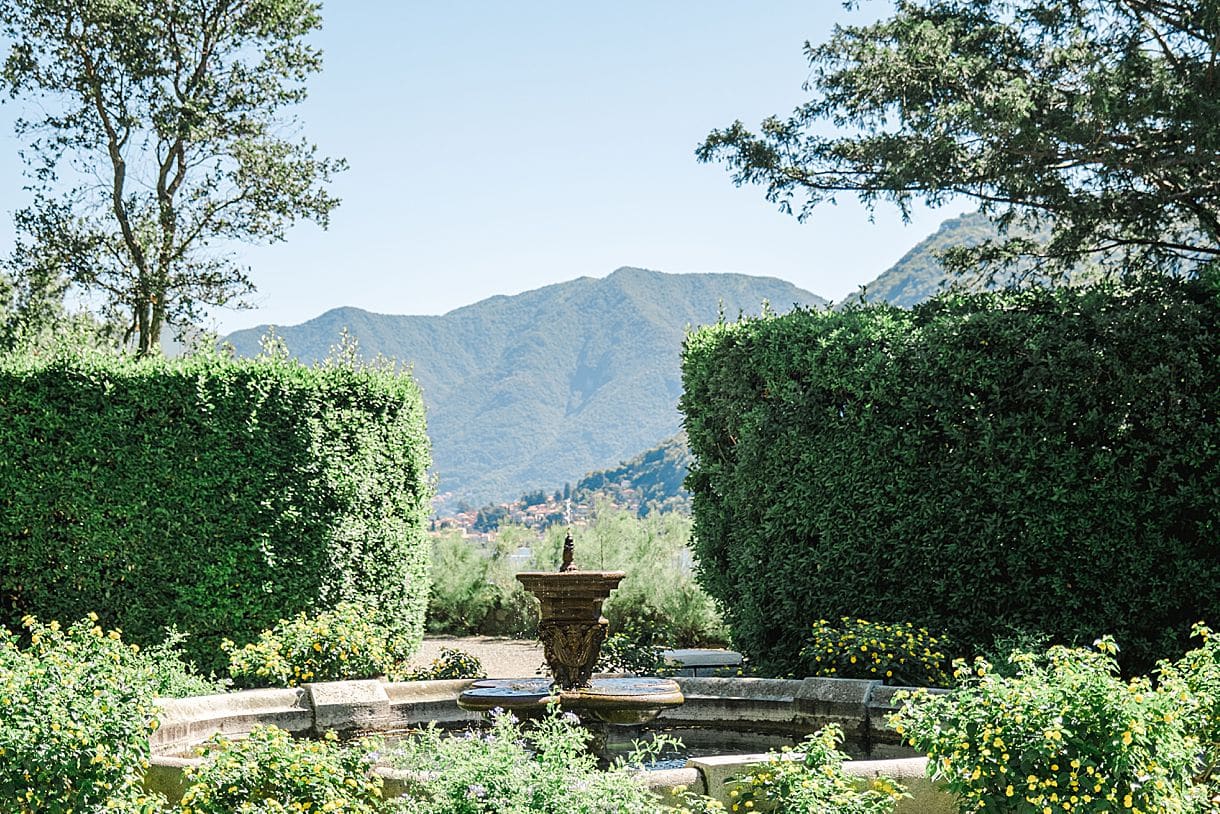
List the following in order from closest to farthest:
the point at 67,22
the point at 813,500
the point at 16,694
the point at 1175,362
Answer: the point at 16,694 → the point at 1175,362 → the point at 813,500 → the point at 67,22

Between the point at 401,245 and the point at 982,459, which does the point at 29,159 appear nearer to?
the point at 401,245

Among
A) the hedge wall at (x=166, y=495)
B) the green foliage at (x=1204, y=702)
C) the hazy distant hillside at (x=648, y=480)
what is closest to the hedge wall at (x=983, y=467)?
the green foliage at (x=1204, y=702)

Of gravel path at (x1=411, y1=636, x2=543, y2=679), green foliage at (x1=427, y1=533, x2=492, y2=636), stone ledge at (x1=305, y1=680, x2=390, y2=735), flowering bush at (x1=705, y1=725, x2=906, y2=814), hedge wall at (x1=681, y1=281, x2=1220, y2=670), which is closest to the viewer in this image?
flowering bush at (x1=705, y1=725, x2=906, y2=814)

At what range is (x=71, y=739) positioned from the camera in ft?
15.0

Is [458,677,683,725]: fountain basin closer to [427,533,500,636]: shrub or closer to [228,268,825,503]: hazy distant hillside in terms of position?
[427,533,500,636]: shrub

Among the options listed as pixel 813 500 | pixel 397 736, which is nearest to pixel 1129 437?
pixel 813 500

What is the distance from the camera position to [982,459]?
315 inches

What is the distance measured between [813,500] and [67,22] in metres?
13.6

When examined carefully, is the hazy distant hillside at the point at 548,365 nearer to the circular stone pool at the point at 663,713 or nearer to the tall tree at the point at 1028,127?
the tall tree at the point at 1028,127

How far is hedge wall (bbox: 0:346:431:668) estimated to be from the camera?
32.1 feet

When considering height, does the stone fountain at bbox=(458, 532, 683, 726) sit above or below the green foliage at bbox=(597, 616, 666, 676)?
above

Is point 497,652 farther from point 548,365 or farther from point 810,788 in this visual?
point 548,365

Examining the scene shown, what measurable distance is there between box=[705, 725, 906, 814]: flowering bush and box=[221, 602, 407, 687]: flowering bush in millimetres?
3761

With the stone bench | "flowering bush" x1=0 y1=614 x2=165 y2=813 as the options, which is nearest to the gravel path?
the stone bench
